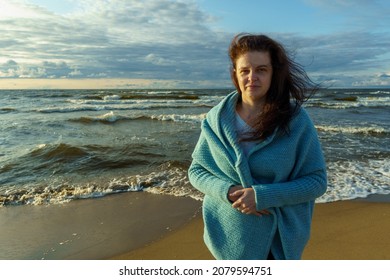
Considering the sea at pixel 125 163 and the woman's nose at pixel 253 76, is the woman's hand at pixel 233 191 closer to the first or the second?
the woman's nose at pixel 253 76

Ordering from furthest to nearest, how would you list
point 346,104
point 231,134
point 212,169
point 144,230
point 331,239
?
1. point 346,104
2. point 144,230
3. point 331,239
4. point 212,169
5. point 231,134

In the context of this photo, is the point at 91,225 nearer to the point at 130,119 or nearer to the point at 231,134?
the point at 231,134

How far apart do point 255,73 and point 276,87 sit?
170 mm

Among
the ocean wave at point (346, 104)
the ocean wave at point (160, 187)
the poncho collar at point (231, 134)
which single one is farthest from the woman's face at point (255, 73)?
the ocean wave at point (346, 104)

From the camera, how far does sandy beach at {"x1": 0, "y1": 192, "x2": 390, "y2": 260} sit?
448 cm

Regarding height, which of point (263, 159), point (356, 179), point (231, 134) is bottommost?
point (356, 179)

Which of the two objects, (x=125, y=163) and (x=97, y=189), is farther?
(x=125, y=163)

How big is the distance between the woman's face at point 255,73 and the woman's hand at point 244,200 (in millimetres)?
565

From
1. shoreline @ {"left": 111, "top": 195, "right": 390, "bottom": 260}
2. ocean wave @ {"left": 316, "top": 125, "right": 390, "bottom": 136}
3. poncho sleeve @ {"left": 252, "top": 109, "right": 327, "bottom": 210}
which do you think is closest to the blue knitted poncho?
poncho sleeve @ {"left": 252, "top": 109, "right": 327, "bottom": 210}

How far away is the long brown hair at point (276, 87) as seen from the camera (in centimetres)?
192

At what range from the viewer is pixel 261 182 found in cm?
198

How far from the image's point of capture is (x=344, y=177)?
295 inches

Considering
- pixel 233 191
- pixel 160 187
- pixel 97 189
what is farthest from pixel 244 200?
pixel 97 189
